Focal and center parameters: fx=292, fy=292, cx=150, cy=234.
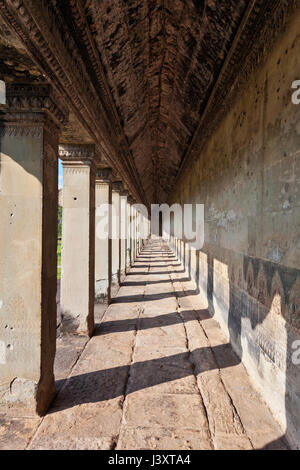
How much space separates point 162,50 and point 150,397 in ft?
16.2

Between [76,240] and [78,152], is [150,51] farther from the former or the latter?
[76,240]

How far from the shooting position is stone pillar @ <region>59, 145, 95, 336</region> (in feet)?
15.8

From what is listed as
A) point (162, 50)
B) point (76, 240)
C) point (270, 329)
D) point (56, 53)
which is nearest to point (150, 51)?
point (162, 50)

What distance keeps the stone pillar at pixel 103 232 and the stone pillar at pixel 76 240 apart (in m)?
1.42

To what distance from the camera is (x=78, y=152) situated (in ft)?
15.5

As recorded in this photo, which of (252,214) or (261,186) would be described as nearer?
(261,186)

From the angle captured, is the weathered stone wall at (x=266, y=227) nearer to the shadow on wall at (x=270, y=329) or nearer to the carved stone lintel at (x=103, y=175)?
the shadow on wall at (x=270, y=329)

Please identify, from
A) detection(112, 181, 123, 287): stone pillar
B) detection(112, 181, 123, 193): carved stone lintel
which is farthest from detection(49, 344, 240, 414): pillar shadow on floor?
detection(112, 181, 123, 193): carved stone lintel

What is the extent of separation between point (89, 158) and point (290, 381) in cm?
400

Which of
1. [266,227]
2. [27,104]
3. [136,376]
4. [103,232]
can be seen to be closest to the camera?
[27,104]

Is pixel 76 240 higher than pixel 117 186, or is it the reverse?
pixel 117 186

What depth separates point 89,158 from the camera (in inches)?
187
